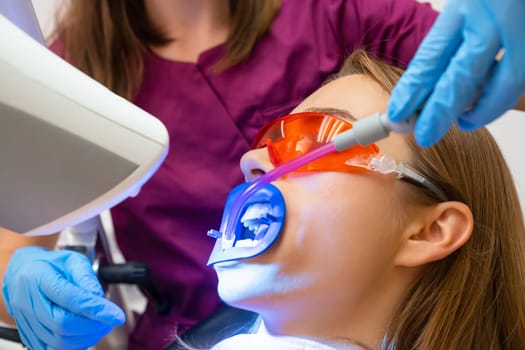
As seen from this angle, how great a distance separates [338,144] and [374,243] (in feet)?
0.72

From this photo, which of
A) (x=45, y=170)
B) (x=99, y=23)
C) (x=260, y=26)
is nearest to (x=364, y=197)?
(x=45, y=170)

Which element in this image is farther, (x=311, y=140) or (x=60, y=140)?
(x=311, y=140)

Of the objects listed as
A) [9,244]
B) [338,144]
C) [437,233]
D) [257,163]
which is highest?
[338,144]

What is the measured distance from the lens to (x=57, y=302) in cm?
98

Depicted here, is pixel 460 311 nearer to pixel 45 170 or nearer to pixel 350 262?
pixel 350 262

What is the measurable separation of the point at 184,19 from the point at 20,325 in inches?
28.9

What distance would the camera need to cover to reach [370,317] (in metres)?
0.92

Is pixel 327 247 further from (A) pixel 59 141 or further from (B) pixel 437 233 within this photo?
(A) pixel 59 141

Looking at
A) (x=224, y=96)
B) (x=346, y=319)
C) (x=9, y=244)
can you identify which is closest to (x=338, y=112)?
(x=346, y=319)

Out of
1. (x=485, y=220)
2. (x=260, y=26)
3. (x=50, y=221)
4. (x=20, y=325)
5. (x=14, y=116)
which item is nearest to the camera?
(x=14, y=116)

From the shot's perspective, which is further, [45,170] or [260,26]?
[260,26]

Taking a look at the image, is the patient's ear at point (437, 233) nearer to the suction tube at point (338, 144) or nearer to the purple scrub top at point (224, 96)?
the suction tube at point (338, 144)

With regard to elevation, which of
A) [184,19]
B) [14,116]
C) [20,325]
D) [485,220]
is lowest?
[20,325]

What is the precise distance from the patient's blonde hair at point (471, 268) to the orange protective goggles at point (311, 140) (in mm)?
103
